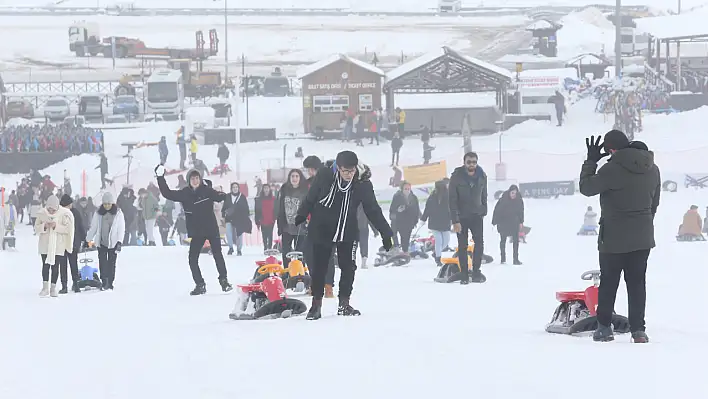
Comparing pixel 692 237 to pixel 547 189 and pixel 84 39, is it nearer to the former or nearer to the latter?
pixel 547 189

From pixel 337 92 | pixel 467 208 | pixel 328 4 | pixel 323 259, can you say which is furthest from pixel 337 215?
pixel 328 4

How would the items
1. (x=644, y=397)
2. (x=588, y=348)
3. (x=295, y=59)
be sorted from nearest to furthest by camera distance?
(x=644, y=397) < (x=588, y=348) < (x=295, y=59)

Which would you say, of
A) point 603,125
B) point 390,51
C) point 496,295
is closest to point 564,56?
point 390,51

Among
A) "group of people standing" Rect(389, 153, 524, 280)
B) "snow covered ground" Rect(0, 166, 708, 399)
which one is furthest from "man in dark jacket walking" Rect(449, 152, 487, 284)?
"snow covered ground" Rect(0, 166, 708, 399)

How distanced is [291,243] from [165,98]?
133 feet

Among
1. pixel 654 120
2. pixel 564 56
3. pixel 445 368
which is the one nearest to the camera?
pixel 445 368

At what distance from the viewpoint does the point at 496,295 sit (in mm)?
10586

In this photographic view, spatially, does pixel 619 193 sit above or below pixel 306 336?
above

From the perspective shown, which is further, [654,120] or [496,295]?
[654,120]

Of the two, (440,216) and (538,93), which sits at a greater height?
(538,93)

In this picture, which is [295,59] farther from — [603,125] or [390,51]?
[603,125]

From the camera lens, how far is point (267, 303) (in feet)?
27.9

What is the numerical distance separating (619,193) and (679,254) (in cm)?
1051

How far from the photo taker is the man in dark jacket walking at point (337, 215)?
8055 mm
